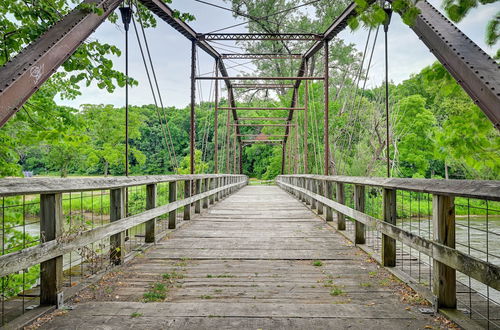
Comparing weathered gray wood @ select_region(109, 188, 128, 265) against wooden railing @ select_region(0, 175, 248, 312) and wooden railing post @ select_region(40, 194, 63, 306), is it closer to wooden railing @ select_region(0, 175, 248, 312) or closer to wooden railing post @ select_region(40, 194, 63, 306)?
wooden railing @ select_region(0, 175, 248, 312)

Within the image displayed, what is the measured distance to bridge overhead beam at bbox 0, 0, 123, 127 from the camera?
2377 millimetres

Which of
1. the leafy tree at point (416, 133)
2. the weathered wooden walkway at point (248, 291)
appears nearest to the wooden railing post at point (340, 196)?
the weathered wooden walkway at point (248, 291)

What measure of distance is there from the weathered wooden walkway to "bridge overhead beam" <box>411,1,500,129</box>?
58.9 inches

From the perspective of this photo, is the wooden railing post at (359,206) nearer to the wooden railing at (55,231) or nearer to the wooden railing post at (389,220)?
the wooden railing post at (389,220)

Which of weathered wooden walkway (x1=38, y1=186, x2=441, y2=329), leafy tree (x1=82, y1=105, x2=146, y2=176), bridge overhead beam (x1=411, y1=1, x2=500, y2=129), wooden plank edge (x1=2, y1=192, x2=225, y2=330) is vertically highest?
leafy tree (x1=82, y1=105, x2=146, y2=176)

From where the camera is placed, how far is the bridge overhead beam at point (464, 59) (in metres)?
2.32

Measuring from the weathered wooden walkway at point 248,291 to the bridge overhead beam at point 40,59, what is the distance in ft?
4.97

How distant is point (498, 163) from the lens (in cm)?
410

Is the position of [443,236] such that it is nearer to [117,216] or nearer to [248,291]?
[248,291]

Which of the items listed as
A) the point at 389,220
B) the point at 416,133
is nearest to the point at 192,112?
the point at 389,220

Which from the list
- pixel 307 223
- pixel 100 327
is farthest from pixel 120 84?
pixel 307 223

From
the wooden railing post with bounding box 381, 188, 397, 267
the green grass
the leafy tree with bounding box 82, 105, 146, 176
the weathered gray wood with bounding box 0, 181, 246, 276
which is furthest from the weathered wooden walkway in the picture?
the leafy tree with bounding box 82, 105, 146, 176

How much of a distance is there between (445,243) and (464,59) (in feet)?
4.46

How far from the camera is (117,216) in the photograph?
134 inches
